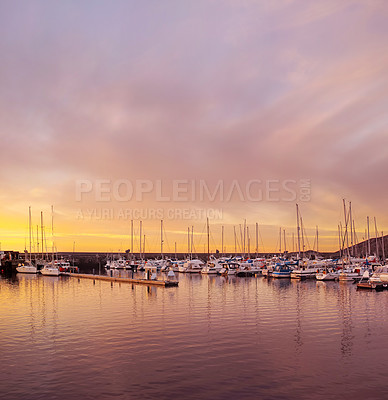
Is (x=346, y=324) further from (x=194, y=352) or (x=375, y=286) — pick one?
(x=375, y=286)

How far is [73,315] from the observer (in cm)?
3828

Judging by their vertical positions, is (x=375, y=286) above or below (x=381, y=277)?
below

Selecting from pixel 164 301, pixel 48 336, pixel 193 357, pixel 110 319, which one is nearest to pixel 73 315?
pixel 110 319

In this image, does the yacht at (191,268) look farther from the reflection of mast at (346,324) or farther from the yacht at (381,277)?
the reflection of mast at (346,324)

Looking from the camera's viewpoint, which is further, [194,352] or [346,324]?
[346,324]

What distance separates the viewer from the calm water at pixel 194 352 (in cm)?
1809

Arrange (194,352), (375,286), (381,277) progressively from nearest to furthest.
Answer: (194,352), (375,286), (381,277)

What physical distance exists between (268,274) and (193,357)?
262ft

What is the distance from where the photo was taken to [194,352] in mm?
24047

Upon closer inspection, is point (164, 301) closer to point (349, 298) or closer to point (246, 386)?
point (349, 298)

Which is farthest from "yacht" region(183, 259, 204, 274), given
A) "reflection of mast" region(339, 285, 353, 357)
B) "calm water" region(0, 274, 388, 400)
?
"calm water" region(0, 274, 388, 400)

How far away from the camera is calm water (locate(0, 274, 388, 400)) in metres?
18.1

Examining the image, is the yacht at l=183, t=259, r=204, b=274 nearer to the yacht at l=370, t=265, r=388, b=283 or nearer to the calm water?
the yacht at l=370, t=265, r=388, b=283

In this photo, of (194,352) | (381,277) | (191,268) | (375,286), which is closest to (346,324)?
(194,352)
